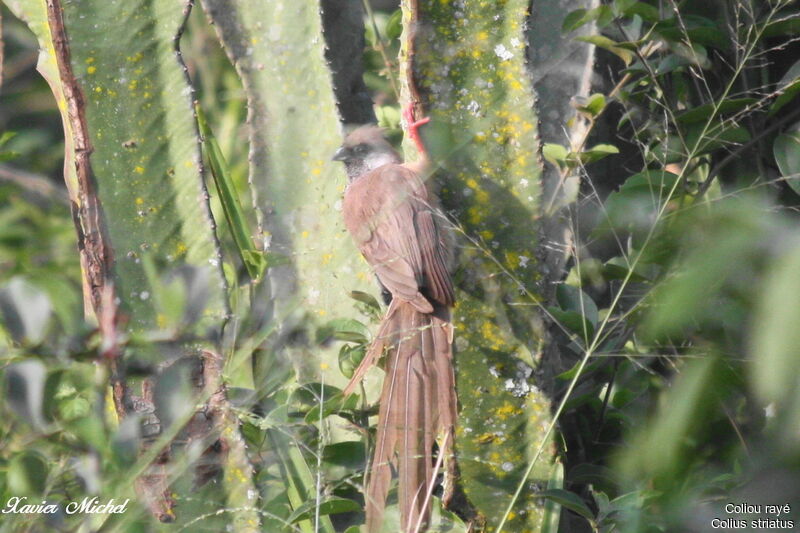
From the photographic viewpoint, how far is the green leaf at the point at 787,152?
199 cm

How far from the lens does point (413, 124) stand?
2059 mm

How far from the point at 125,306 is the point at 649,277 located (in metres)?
1.29

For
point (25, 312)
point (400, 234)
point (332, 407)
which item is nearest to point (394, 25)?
point (400, 234)

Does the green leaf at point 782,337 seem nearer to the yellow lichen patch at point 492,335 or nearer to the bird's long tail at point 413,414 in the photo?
the bird's long tail at point 413,414

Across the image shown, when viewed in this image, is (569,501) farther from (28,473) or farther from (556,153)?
(28,473)

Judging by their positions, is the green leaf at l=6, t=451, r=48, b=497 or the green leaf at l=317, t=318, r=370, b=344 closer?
the green leaf at l=6, t=451, r=48, b=497

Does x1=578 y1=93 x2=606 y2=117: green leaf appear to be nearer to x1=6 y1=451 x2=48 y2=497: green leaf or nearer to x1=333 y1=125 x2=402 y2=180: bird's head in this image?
x1=333 y1=125 x2=402 y2=180: bird's head

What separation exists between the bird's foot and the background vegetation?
47 millimetres

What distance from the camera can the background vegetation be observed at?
1333mm

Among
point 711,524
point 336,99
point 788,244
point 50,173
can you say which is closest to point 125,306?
point 336,99

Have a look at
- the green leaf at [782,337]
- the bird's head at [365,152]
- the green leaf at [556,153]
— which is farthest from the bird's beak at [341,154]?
the green leaf at [782,337]

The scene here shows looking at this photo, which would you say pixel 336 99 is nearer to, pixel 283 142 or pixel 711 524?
pixel 283 142

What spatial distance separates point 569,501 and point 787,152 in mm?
933

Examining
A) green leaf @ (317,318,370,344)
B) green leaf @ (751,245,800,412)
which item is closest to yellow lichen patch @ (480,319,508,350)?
green leaf @ (317,318,370,344)
